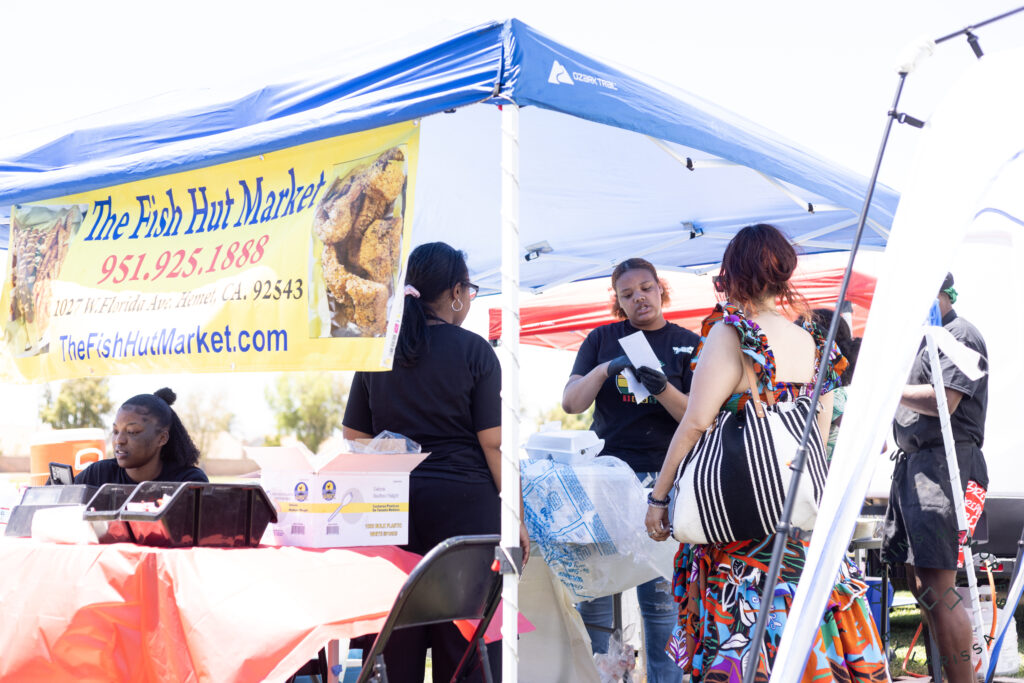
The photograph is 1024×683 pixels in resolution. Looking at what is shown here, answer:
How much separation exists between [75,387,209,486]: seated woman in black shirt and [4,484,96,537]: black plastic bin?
382 mm

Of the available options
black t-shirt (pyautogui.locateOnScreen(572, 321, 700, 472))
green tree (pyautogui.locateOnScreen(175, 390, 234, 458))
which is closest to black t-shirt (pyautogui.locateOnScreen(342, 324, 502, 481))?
black t-shirt (pyautogui.locateOnScreen(572, 321, 700, 472))

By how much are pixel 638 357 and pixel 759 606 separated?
1287 millimetres

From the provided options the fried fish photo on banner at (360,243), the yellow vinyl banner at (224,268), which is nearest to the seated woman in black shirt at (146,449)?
the yellow vinyl banner at (224,268)

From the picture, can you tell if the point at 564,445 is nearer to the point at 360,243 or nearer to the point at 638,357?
the point at 638,357

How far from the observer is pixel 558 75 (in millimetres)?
2426

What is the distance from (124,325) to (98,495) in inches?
26.2

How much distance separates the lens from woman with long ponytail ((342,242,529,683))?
2.85 meters

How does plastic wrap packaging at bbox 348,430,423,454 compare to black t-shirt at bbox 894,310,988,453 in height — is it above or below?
below

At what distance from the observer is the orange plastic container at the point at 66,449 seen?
404 cm

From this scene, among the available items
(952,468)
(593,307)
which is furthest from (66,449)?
(593,307)

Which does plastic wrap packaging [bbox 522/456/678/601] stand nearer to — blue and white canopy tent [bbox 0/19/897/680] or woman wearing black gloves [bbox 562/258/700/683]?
woman wearing black gloves [bbox 562/258/700/683]

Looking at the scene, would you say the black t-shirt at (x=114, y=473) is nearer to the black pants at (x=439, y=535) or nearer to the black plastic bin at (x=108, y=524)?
the black plastic bin at (x=108, y=524)

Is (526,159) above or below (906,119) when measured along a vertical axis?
above

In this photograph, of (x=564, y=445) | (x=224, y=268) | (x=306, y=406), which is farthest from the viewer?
(x=306, y=406)
